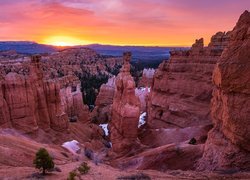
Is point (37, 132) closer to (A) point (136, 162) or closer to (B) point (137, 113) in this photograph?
(B) point (137, 113)

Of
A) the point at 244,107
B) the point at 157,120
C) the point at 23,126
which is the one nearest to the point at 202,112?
the point at 157,120

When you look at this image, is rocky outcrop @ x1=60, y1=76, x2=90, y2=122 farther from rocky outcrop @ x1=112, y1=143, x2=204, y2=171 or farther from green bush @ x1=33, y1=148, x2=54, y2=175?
green bush @ x1=33, y1=148, x2=54, y2=175

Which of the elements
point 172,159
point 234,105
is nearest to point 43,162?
point 234,105

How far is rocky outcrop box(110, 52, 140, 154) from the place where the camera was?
33.1 metres

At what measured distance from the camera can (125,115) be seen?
109 feet

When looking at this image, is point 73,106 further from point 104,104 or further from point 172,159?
point 172,159

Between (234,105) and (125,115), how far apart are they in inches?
684

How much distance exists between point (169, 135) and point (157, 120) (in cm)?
799

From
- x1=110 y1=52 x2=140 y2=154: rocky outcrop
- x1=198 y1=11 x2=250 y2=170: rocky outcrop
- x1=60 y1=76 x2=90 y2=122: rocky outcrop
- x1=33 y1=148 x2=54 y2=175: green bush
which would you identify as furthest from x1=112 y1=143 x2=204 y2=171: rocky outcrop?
x1=60 y1=76 x2=90 y2=122: rocky outcrop

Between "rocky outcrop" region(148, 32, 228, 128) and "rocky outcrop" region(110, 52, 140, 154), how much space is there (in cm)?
732

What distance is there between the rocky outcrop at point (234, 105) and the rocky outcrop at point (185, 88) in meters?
18.5

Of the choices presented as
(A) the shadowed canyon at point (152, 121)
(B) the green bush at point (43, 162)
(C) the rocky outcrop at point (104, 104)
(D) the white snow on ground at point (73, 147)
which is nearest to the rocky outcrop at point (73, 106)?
(A) the shadowed canyon at point (152, 121)

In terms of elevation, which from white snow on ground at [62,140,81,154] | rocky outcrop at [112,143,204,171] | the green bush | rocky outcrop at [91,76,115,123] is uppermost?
the green bush

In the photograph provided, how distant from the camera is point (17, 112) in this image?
3294 cm
